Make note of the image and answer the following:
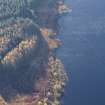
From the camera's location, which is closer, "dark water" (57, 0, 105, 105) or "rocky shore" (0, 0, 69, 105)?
"dark water" (57, 0, 105, 105)

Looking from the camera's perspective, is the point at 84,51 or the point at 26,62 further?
the point at 84,51

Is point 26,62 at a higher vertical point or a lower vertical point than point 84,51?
higher

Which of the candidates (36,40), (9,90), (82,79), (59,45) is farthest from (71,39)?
(9,90)

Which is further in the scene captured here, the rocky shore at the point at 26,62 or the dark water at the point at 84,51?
the rocky shore at the point at 26,62
